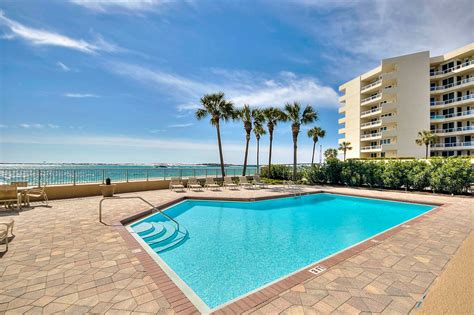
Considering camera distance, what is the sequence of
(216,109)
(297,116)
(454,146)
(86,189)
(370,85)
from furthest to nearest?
(370,85) → (454,146) → (297,116) → (216,109) → (86,189)

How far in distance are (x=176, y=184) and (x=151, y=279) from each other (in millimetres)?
12490

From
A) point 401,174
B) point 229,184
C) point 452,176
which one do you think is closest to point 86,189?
point 229,184

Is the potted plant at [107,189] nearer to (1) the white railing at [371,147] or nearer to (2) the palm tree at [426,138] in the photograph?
(2) the palm tree at [426,138]

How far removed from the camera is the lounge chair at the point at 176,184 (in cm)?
1531

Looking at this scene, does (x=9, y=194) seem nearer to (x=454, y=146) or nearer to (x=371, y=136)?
(x=371, y=136)

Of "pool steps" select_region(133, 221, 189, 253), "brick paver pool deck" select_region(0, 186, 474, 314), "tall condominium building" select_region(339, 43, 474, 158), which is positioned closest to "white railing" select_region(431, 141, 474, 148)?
"tall condominium building" select_region(339, 43, 474, 158)

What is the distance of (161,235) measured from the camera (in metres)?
6.62

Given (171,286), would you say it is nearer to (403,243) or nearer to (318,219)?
(403,243)

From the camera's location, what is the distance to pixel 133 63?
1317 cm

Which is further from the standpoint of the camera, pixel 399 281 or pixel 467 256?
pixel 467 256

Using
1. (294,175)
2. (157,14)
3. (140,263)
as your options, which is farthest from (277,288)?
(294,175)

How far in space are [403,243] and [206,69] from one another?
15.7 meters

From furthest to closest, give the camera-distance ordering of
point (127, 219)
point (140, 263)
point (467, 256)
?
point (127, 219)
point (467, 256)
point (140, 263)

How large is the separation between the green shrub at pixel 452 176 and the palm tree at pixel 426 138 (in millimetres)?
20963
